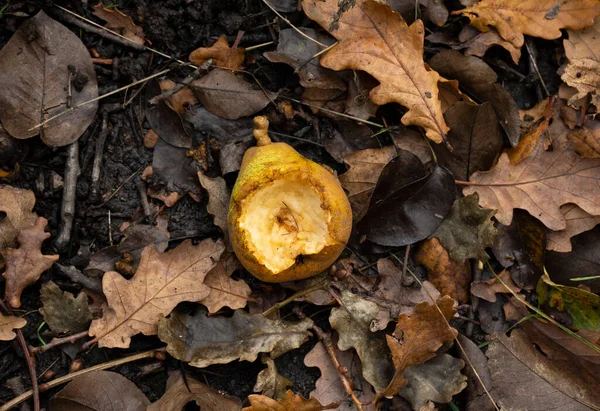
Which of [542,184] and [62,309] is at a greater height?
[542,184]

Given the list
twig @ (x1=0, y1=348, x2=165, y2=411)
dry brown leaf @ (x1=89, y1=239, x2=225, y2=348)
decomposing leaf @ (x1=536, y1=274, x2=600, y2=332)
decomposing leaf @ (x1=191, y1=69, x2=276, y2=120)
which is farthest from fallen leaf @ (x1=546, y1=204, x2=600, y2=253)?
twig @ (x1=0, y1=348, x2=165, y2=411)

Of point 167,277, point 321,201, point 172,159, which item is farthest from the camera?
point 172,159

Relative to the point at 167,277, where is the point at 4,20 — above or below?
above

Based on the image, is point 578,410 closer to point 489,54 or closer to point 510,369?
point 510,369

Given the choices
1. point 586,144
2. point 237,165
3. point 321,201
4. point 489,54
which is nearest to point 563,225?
point 586,144

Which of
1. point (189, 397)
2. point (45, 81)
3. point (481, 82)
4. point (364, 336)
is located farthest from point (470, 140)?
point (45, 81)

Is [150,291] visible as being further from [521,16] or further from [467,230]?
[521,16]
